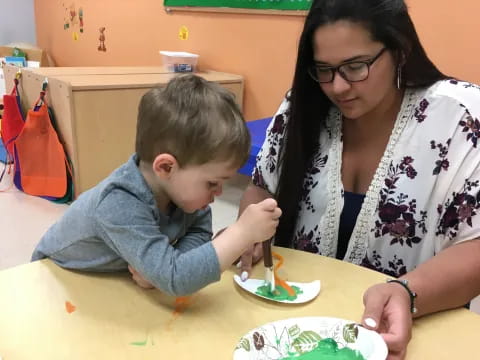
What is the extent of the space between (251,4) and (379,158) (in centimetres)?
177

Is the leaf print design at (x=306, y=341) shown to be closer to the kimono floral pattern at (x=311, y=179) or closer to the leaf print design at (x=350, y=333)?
the leaf print design at (x=350, y=333)

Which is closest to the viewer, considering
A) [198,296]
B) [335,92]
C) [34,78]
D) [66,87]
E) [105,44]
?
[198,296]

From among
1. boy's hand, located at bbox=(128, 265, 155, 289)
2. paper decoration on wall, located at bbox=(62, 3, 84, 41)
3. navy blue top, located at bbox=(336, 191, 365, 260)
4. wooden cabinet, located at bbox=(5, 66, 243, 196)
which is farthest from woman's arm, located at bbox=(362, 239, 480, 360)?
paper decoration on wall, located at bbox=(62, 3, 84, 41)

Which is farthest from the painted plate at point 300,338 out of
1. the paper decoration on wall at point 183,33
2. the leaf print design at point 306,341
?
the paper decoration on wall at point 183,33

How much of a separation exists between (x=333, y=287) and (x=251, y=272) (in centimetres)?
15

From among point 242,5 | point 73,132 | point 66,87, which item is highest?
point 242,5

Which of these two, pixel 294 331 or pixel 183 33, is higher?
pixel 183 33

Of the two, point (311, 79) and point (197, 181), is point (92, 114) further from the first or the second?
point (197, 181)

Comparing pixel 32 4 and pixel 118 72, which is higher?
pixel 32 4

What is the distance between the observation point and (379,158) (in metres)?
1.01

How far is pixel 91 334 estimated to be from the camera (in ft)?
2.15

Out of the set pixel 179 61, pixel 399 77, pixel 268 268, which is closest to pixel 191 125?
pixel 268 268

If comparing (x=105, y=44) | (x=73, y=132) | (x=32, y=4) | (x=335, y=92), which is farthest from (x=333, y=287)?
(x=32, y=4)

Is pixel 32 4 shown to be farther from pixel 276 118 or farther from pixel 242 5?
pixel 276 118
